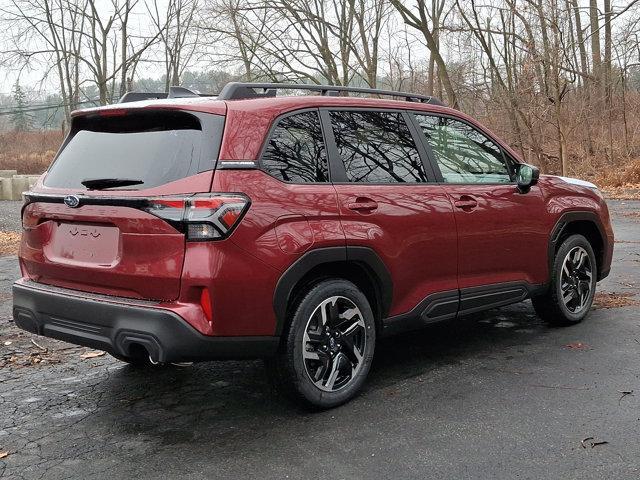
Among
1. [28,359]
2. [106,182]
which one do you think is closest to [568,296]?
[106,182]

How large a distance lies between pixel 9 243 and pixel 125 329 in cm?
968

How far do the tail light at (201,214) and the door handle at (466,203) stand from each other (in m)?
1.78

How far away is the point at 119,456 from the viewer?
3.23m

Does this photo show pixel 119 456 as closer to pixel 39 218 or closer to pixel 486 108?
pixel 39 218

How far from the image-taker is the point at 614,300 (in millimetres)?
6465

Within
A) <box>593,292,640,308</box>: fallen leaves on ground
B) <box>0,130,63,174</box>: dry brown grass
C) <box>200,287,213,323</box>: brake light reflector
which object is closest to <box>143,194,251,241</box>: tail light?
<box>200,287,213,323</box>: brake light reflector

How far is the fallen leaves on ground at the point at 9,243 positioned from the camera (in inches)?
429

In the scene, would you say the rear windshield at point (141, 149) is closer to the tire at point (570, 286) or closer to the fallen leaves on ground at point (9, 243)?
the tire at point (570, 286)

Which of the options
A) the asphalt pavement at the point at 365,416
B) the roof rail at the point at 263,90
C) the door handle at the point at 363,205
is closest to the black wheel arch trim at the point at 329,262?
the door handle at the point at 363,205

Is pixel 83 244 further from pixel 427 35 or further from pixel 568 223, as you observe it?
pixel 427 35

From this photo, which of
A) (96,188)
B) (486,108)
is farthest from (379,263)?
(486,108)

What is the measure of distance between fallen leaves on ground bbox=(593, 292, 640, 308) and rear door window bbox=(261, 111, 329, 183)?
12.1 feet

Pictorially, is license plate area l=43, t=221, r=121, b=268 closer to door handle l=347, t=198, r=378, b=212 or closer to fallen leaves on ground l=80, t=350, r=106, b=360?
door handle l=347, t=198, r=378, b=212

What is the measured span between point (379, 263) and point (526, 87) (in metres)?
17.4
